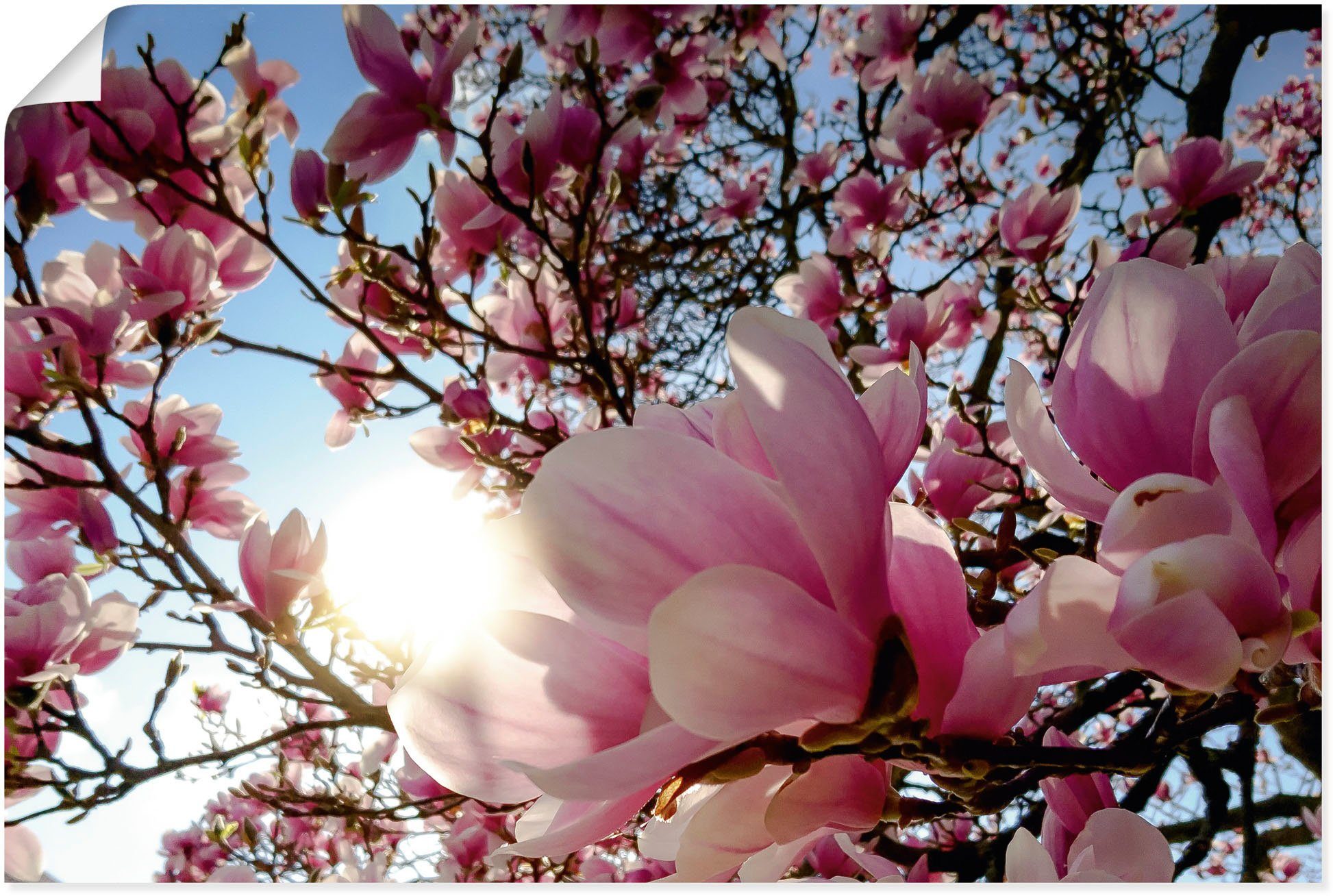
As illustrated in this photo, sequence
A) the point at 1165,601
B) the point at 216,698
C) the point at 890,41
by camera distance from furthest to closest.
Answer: the point at 216,698, the point at 890,41, the point at 1165,601

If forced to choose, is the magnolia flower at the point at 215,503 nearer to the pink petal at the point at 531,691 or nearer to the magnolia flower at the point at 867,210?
the pink petal at the point at 531,691

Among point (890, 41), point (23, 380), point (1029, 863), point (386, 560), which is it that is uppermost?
point (890, 41)

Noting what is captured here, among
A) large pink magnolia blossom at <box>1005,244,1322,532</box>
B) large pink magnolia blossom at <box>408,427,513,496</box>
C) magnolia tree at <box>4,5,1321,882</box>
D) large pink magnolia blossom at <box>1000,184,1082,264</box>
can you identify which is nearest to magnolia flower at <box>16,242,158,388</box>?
magnolia tree at <box>4,5,1321,882</box>

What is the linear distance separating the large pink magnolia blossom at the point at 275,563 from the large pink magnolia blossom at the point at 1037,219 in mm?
830

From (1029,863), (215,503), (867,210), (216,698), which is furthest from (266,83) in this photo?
(216,698)

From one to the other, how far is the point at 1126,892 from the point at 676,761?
289 millimetres

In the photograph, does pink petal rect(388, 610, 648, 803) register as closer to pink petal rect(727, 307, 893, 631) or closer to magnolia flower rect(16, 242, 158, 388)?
pink petal rect(727, 307, 893, 631)

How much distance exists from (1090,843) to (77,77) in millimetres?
899

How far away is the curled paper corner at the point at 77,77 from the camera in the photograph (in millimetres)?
642

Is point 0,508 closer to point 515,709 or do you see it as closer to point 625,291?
point 515,709

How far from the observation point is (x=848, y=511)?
7.6 inches

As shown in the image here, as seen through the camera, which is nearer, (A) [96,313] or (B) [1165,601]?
(B) [1165,601]

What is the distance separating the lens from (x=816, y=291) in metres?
1.14

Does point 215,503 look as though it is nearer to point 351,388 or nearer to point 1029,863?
point 351,388
